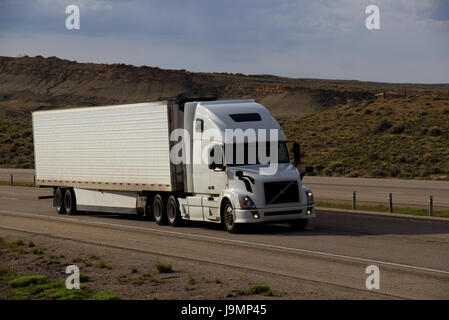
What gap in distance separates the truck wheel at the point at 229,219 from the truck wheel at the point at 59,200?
10.2 m

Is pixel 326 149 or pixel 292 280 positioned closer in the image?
pixel 292 280

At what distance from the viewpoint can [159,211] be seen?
82.5 feet

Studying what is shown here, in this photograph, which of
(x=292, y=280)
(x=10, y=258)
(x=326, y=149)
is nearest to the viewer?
(x=292, y=280)

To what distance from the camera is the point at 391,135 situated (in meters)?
69.5

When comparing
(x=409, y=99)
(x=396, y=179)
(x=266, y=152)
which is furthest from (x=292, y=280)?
(x=409, y=99)

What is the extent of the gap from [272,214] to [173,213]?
407 centimetres

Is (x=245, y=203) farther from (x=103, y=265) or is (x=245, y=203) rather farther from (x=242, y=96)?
(x=242, y=96)

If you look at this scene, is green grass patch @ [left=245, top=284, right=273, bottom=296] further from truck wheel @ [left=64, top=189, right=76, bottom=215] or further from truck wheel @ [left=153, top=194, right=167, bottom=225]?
truck wheel @ [left=64, top=189, right=76, bottom=215]

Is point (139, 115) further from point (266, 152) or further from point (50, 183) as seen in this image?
point (50, 183)

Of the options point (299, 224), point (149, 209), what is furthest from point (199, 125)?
point (149, 209)

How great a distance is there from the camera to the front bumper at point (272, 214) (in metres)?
21.3

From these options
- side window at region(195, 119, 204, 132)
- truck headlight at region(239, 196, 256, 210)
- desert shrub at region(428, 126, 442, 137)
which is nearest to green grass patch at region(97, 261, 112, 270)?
truck headlight at region(239, 196, 256, 210)

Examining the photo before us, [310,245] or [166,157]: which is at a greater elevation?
[166,157]
